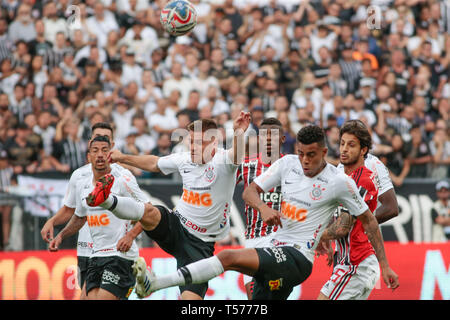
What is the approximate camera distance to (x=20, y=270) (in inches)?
497

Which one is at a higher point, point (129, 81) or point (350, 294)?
point (129, 81)

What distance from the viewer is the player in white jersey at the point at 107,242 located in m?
9.30

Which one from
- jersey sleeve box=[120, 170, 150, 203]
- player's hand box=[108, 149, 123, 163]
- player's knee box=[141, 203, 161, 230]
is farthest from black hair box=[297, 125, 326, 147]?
jersey sleeve box=[120, 170, 150, 203]

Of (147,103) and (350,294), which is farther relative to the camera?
(147,103)

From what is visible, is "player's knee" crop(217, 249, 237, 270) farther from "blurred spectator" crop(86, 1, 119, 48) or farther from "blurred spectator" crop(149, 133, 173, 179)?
"blurred spectator" crop(86, 1, 119, 48)

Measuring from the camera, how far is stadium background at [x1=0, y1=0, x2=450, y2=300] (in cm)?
1268

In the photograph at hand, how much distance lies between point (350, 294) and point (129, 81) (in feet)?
32.9

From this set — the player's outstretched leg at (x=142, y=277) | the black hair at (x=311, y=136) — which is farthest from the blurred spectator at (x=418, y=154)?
the player's outstretched leg at (x=142, y=277)

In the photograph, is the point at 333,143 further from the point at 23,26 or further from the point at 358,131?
the point at 23,26

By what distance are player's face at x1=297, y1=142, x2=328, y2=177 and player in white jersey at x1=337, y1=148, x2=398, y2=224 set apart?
98cm

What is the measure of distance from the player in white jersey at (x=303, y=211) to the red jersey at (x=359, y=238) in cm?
54

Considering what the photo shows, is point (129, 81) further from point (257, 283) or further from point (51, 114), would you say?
point (257, 283)

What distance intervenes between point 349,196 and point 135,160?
2683mm
